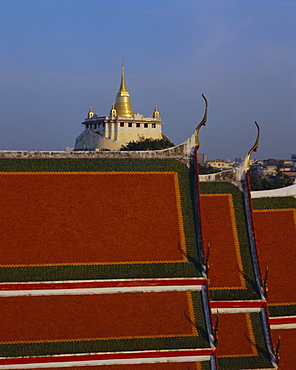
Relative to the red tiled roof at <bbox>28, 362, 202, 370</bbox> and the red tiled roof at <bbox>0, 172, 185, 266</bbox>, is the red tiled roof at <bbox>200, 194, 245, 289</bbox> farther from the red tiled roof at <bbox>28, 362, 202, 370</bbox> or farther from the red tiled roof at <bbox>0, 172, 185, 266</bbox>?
the red tiled roof at <bbox>28, 362, 202, 370</bbox>

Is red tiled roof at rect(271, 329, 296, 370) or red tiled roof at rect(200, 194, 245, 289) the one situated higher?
red tiled roof at rect(200, 194, 245, 289)

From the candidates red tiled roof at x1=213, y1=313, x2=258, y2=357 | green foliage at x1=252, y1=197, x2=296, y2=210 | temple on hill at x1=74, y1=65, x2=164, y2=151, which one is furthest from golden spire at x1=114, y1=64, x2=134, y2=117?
red tiled roof at x1=213, y1=313, x2=258, y2=357

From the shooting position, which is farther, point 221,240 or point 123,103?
point 123,103

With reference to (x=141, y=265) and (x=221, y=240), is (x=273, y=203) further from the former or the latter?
(x=141, y=265)

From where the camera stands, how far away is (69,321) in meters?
19.5

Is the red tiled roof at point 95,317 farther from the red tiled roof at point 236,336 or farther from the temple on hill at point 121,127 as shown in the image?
the temple on hill at point 121,127

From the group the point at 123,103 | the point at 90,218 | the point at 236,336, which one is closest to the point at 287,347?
the point at 236,336

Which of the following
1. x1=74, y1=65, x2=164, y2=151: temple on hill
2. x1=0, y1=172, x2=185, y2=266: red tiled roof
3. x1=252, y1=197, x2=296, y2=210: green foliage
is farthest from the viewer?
x1=74, y1=65, x2=164, y2=151: temple on hill

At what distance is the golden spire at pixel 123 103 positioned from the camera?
10356cm

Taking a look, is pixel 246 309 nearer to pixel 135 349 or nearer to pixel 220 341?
pixel 220 341

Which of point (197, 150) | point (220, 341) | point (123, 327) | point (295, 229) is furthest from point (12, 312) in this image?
point (295, 229)

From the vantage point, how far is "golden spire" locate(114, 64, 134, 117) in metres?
104

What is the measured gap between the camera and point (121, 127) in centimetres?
10131

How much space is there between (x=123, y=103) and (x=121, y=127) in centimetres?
523
